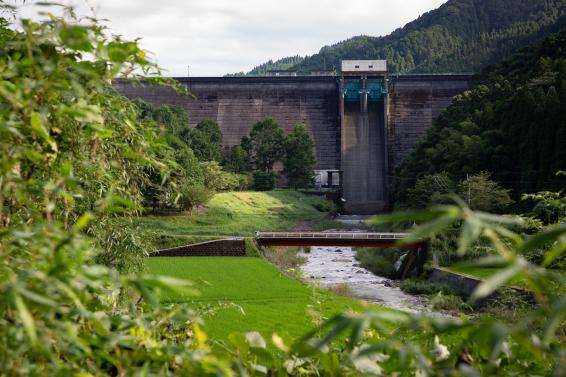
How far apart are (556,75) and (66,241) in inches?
1594

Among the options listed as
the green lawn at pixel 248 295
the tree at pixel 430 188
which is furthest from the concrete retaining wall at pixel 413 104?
the green lawn at pixel 248 295

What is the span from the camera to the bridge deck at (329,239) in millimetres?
32344

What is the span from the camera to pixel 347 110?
6162cm

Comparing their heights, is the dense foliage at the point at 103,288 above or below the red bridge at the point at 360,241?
above

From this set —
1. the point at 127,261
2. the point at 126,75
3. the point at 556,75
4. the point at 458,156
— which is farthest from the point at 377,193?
the point at 126,75

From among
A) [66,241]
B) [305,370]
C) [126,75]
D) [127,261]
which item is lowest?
[127,261]

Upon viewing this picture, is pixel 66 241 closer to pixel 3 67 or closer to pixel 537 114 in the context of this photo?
pixel 3 67

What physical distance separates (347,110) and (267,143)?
7.86 meters

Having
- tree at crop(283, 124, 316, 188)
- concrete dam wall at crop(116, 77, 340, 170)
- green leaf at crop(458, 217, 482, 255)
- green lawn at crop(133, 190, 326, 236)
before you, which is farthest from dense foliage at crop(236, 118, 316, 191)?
green leaf at crop(458, 217, 482, 255)

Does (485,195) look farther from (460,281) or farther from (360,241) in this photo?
(460,281)

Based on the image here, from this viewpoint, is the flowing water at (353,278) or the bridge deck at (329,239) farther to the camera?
the bridge deck at (329,239)

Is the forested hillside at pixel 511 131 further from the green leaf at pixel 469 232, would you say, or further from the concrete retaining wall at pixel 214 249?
the green leaf at pixel 469 232

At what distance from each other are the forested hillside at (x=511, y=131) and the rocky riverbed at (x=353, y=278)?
27.9ft

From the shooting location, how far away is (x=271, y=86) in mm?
64312
